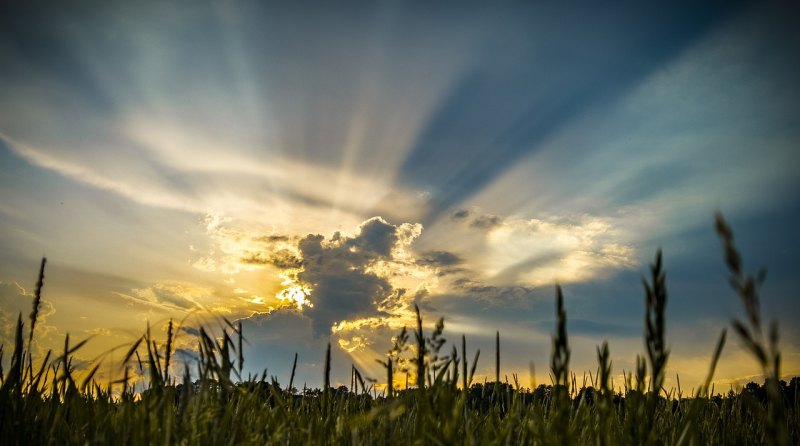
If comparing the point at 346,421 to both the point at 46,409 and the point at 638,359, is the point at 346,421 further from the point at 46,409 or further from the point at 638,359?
the point at 638,359

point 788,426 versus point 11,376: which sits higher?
point 11,376

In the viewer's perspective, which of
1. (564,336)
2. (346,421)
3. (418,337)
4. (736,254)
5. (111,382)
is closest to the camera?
(736,254)

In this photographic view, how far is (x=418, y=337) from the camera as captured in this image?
2.69m

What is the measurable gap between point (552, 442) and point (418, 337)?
0.96m

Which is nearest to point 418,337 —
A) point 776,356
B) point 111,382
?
point 776,356

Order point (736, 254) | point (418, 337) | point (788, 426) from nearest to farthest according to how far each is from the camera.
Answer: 1. point (736, 254)
2. point (418, 337)
3. point (788, 426)

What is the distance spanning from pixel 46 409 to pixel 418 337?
313 cm

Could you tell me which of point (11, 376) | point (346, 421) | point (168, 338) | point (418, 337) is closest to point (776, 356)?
point (418, 337)

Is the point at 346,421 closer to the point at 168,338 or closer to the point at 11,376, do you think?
the point at 168,338

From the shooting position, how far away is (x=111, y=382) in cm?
379

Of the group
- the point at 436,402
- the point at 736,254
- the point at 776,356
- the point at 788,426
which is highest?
the point at 736,254

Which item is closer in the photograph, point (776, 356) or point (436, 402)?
point (776, 356)

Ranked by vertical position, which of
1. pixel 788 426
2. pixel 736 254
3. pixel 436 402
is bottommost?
pixel 788 426

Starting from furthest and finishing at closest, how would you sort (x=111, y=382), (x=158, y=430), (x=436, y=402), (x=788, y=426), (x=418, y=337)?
(x=788, y=426) < (x=111, y=382) < (x=158, y=430) < (x=436, y=402) < (x=418, y=337)
